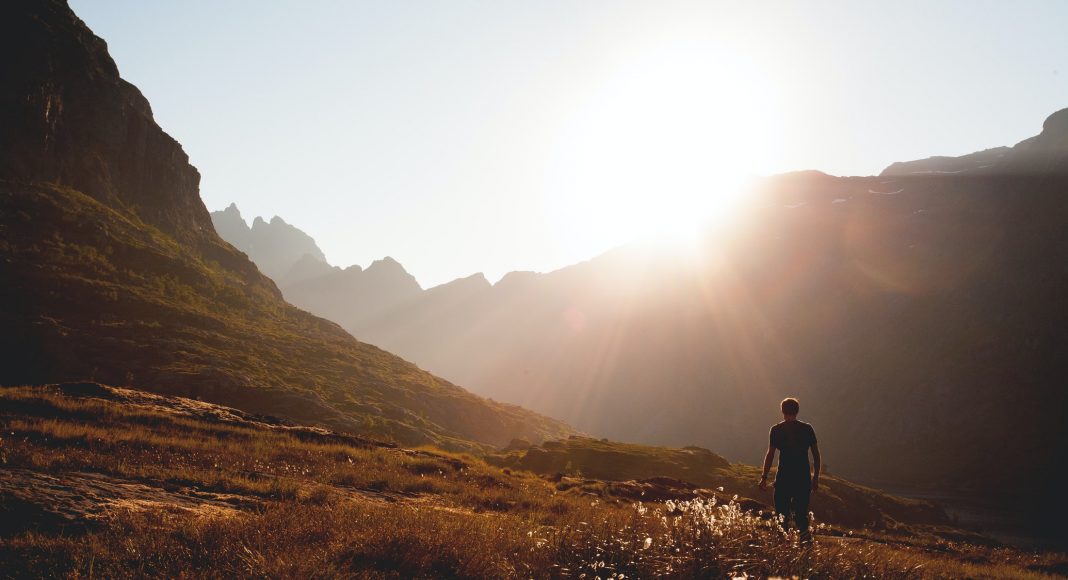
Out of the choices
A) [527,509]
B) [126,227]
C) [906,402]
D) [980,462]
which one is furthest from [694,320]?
[527,509]

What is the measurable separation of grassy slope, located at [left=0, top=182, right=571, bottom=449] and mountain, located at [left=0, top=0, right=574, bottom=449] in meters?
0.19

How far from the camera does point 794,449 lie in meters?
10.6

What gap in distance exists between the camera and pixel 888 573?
6.76 m

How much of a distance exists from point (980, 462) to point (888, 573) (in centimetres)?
15049

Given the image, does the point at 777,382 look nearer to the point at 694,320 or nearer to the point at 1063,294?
the point at 694,320

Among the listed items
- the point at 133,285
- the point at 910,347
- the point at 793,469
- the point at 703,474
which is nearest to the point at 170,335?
the point at 133,285

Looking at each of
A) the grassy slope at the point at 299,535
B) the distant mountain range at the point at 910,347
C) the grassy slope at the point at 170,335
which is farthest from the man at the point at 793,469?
the distant mountain range at the point at 910,347

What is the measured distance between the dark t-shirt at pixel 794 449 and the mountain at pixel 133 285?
133ft

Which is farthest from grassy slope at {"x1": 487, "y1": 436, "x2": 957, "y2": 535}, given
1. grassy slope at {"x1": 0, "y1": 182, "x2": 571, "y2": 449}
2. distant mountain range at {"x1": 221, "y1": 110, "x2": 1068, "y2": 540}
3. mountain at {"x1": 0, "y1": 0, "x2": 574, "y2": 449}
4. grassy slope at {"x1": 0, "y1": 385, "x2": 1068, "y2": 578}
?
distant mountain range at {"x1": 221, "y1": 110, "x2": 1068, "y2": 540}

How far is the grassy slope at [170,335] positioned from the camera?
42469mm

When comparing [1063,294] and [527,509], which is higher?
[1063,294]

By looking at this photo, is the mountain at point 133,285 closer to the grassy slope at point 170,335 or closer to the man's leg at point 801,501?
the grassy slope at point 170,335

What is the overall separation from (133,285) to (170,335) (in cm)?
1264

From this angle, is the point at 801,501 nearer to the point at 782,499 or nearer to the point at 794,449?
the point at 782,499
